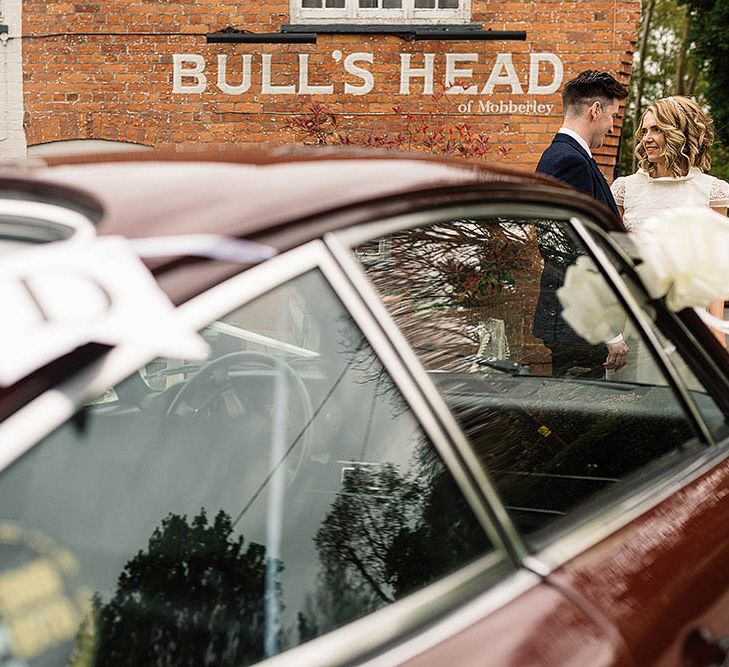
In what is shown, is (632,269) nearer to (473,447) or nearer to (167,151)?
(473,447)

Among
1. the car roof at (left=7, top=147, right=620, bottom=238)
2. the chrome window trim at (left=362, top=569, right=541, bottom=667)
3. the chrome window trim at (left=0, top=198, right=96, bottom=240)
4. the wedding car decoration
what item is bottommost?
the chrome window trim at (left=362, top=569, right=541, bottom=667)

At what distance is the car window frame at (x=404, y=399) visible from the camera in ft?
3.05

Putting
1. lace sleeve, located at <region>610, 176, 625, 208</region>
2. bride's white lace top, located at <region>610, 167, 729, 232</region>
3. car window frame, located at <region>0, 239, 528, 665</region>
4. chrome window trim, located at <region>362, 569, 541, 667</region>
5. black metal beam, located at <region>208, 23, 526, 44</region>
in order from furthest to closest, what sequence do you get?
black metal beam, located at <region>208, 23, 526, 44</region> < lace sleeve, located at <region>610, 176, 625, 208</region> < bride's white lace top, located at <region>610, 167, 729, 232</region> < chrome window trim, located at <region>362, 569, 541, 667</region> < car window frame, located at <region>0, 239, 528, 665</region>

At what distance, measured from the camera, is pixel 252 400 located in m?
1.29

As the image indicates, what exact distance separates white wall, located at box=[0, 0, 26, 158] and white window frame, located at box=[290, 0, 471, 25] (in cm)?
266

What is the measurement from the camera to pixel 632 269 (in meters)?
1.95

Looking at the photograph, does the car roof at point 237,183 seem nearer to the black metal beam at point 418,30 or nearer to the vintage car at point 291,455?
the vintage car at point 291,455

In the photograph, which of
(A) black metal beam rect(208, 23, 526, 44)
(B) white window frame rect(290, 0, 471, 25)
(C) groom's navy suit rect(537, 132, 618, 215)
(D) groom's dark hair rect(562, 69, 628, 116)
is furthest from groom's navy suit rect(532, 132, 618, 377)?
(B) white window frame rect(290, 0, 471, 25)

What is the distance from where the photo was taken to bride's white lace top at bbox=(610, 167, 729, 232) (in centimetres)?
485

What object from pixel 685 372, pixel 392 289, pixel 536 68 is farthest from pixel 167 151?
pixel 536 68

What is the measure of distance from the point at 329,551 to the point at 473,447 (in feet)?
1.04

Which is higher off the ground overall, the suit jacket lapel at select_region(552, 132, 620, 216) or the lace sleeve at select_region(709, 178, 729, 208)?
the suit jacket lapel at select_region(552, 132, 620, 216)

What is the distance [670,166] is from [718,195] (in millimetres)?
343

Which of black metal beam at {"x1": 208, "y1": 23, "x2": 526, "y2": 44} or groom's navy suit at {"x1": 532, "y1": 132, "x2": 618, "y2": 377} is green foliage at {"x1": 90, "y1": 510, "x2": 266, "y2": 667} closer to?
groom's navy suit at {"x1": 532, "y1": 132, "x2": 618, "y2": 377}
